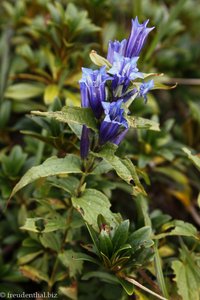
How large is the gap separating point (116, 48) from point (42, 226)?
24.4 inches

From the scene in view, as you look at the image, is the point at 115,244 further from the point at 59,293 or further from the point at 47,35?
the point at 47,35

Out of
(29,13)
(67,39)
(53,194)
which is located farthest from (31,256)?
(29,13)

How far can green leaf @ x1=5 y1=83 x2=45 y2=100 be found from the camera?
1.88 meters

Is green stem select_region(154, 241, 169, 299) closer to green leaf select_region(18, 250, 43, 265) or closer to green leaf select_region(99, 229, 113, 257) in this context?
green leaf select_region(99, 229, 113, 257)

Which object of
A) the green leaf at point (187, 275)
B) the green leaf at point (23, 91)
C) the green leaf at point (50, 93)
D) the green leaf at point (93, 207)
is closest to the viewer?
the green leaf at point (93, 207)

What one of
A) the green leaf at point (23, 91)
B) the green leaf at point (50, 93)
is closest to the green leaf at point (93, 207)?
the green leaf at point (50, 93)

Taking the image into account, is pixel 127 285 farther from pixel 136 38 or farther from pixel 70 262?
pixel 136 38

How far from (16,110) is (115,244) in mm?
927

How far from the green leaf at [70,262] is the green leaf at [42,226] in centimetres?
12

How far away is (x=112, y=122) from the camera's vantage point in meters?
1.11

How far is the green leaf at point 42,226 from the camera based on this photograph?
50.3 inches

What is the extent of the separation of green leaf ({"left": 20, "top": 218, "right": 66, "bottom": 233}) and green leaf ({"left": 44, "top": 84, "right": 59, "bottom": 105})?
55 centimetres

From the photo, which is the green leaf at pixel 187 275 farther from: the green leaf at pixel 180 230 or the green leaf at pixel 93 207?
the green leaf at pixel 93 207

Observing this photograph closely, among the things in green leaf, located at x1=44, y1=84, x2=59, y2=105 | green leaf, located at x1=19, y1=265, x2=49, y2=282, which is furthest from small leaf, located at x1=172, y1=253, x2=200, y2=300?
green leaf, located at x1=44, y1=84, x2=59, y2=105
